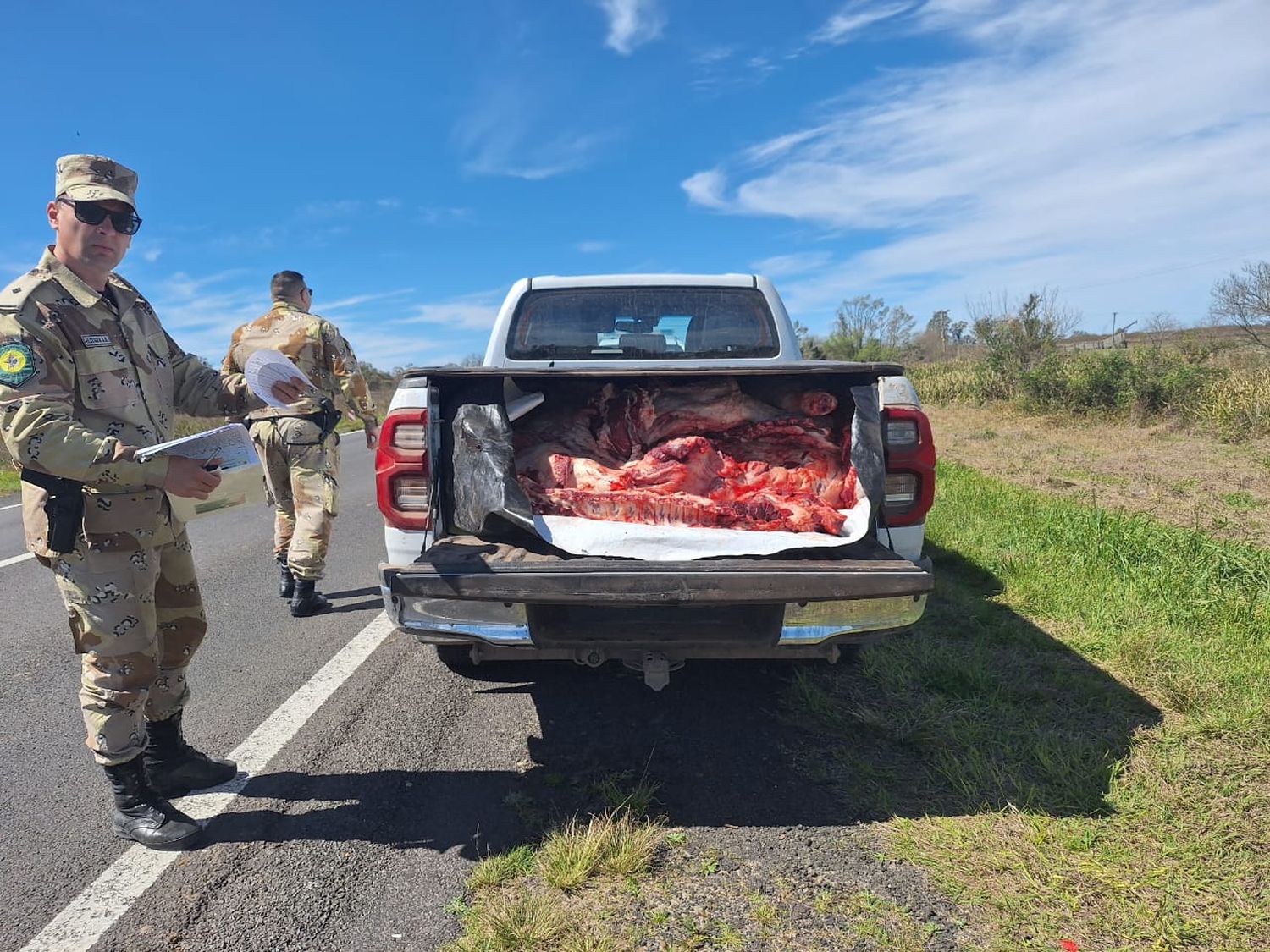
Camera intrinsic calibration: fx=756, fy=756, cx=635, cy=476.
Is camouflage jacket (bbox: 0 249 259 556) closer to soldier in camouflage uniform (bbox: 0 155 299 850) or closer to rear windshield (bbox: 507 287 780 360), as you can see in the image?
soldier in camouflage uniform (bbox: 0 155 299 850)

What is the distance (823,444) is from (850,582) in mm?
969

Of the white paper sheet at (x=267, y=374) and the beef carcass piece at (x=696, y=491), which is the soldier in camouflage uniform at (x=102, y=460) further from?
the beef carcass piece at (x=696, y=491)

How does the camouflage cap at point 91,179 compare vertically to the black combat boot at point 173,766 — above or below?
above

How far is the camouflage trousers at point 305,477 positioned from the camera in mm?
4867

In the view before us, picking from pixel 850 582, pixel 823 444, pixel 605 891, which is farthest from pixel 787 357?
pixel 605 891

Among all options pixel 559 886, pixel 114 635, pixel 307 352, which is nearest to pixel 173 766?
pixel 114 635

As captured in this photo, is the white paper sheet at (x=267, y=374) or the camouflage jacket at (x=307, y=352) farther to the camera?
the camouflage jacket at (x=307, y=352)

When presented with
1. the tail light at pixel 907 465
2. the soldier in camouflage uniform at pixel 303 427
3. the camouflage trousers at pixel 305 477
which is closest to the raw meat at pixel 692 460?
the tail light at pixel 907 465

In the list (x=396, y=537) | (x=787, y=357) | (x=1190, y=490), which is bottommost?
(x=1190, y=490)

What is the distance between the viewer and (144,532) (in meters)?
2.54

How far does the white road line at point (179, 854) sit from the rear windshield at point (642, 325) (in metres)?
1.94

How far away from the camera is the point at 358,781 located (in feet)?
9.36

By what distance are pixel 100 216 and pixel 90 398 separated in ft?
1.97

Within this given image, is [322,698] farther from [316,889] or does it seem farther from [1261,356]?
[1261,356]
